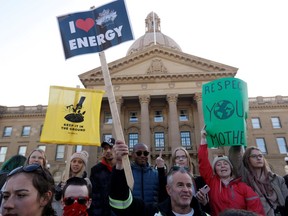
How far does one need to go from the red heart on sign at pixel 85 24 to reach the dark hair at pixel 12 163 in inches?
129

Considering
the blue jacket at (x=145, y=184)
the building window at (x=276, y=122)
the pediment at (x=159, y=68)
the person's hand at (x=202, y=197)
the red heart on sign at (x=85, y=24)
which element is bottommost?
the person's hand at (x=202, y=197)

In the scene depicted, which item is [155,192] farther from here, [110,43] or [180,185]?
[110,43]

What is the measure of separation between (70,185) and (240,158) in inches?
139

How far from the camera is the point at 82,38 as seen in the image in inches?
195

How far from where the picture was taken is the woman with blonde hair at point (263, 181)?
440 centimetres

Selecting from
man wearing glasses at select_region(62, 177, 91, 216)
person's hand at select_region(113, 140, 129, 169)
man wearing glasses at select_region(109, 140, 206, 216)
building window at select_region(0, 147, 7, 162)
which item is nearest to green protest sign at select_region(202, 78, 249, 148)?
man wearing glasses at select_region(109, 140, 206, 216)

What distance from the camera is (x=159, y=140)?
32.0 m

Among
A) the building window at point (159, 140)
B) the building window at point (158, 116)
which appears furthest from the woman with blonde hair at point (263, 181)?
Result: the building window at point (158, 116)

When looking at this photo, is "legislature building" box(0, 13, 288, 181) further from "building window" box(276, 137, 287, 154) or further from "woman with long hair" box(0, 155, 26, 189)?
"woman with long hair" box(0, 155, 26, 189)

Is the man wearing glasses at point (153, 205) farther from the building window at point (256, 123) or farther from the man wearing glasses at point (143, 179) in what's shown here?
the building window at point (256, 123)

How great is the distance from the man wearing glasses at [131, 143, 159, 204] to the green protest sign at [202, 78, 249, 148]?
1568 mm

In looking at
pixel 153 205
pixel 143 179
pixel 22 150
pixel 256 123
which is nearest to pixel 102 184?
pixel 143 179

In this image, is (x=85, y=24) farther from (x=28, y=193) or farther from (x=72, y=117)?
(x=28, y=193)

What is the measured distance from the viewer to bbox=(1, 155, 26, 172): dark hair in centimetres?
537
